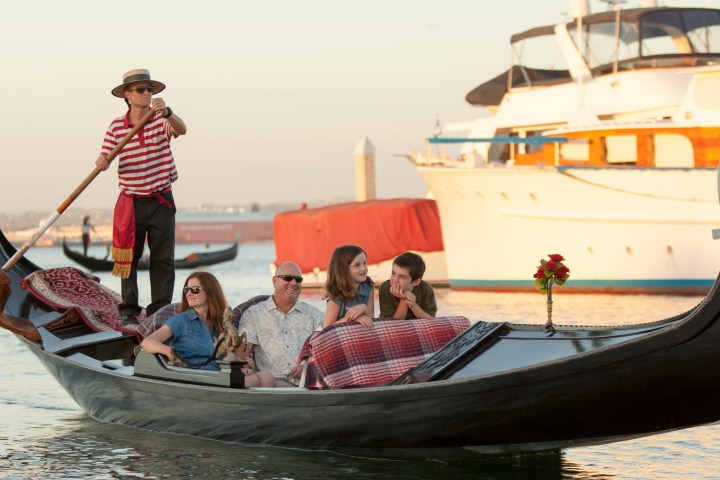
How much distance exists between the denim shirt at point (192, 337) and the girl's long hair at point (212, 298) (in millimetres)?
51

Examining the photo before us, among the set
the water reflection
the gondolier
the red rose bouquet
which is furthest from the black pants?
the red rose bouquet

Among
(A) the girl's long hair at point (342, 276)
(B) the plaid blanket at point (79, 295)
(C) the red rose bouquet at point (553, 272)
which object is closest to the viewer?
(C) the red rose bouquet at point (553, 272)

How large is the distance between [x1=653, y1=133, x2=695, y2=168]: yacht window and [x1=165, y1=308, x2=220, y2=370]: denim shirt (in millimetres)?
16045

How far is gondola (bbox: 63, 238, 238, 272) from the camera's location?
1388 inches

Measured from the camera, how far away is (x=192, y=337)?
6.68 metres

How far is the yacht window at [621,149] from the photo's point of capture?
73.2 feet

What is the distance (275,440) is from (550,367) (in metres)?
1.78

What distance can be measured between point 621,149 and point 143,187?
15.6m

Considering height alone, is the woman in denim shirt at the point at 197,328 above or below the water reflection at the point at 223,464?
above

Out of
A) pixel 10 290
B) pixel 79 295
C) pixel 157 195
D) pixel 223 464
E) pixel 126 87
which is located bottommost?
pixel 223 464

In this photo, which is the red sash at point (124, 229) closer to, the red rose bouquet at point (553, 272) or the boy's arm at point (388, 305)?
the boy's arm at point (388, 305)

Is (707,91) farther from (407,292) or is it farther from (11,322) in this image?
(407,292)

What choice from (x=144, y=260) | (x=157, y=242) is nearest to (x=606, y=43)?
(x=144, y=260)

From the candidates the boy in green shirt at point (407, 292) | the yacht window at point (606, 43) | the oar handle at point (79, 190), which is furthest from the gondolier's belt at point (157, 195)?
the yacht window at point (606, 43)
